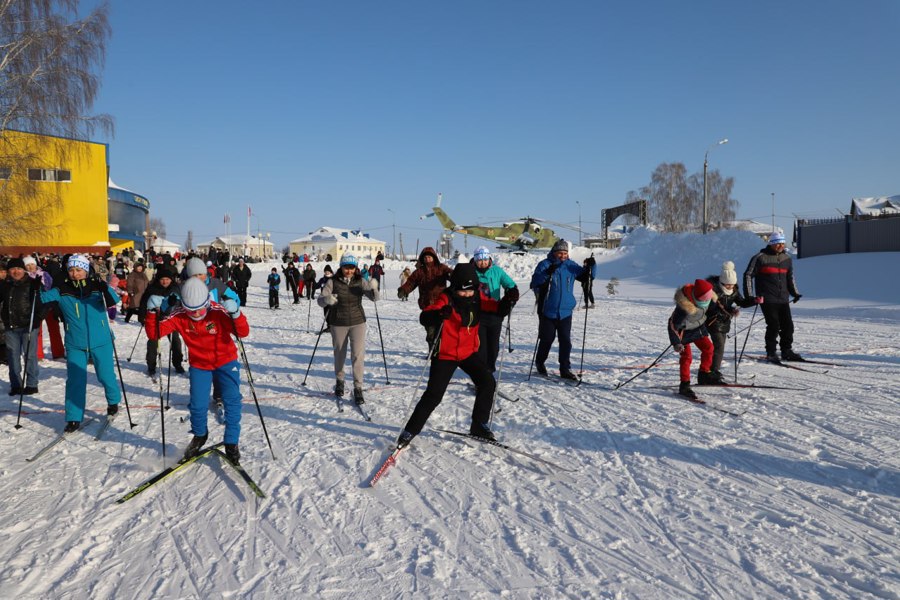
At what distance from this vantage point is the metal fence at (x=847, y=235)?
23.8 meters

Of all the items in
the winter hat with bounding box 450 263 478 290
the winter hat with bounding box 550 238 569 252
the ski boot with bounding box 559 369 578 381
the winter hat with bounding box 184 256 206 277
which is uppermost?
the winter hat with bounding box 550 238 569 252

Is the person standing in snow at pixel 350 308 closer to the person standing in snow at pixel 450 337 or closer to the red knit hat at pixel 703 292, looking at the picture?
the person standing in snow at pixel 450 337

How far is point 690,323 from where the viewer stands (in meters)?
6.26

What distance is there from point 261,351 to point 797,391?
8565 millimetres

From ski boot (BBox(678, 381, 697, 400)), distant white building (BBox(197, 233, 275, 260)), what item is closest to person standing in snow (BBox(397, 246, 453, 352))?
ski boot (BBox(678, 381, 697, 400))

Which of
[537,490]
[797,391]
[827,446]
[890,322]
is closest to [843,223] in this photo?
[890,322]

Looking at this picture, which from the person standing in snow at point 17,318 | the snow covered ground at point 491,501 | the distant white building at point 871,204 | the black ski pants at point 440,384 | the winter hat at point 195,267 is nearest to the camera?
the snow covered ground at point 491,501

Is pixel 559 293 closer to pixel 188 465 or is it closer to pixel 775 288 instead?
pixel 775 288

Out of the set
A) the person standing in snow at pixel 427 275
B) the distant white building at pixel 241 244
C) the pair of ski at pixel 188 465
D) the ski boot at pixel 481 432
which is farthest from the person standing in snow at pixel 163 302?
the distant white building at pixel 241 244

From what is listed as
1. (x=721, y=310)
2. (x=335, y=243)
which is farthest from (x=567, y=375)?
(x=335, y=243)

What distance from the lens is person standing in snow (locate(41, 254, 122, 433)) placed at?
535 cm

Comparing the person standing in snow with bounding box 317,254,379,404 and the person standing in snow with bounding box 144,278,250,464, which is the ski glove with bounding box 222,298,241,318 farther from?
the person standing in snow with bounding box 317,254,379,404

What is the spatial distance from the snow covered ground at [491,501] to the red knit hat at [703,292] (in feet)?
3.83

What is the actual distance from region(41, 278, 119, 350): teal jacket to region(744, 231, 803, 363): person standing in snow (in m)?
8.12
